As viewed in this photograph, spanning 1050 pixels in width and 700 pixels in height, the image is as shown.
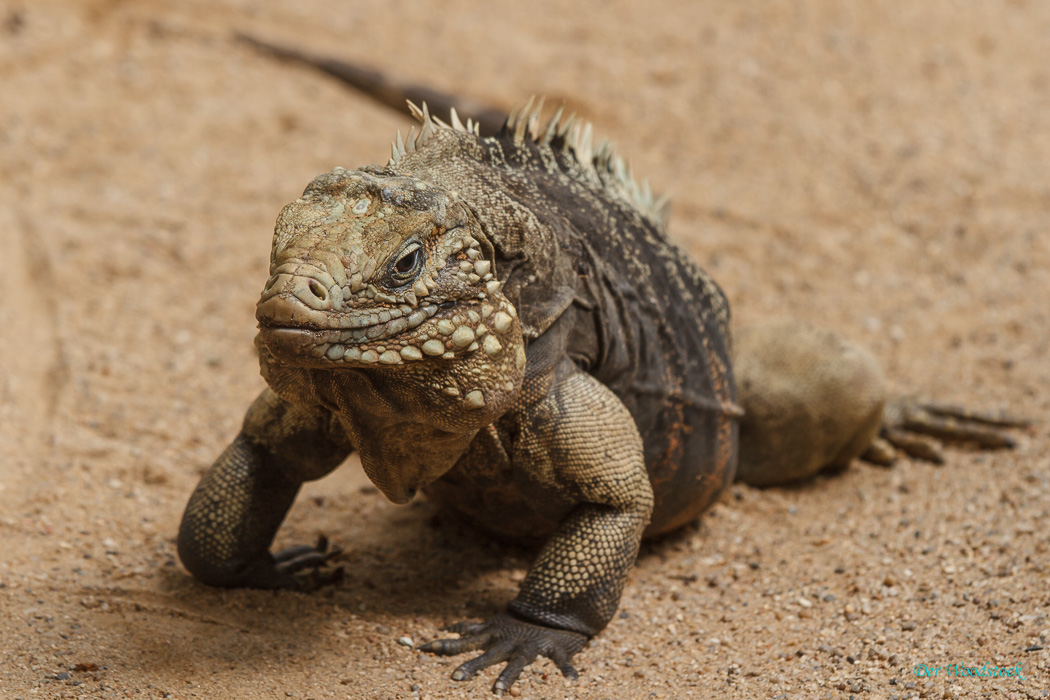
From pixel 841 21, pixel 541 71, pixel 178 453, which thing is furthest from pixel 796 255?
pixel 178 453

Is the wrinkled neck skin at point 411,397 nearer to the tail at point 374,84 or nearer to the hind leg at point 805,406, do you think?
the hind leg at point 805,406

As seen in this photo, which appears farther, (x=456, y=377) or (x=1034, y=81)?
(x=1034, y=81)

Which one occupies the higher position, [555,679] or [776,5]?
[776,5]

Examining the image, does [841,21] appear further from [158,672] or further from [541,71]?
[158,672]

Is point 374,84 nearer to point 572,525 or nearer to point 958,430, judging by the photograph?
point 958,430

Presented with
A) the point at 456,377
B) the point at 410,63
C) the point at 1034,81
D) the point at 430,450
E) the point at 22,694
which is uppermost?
the point at 1034,81

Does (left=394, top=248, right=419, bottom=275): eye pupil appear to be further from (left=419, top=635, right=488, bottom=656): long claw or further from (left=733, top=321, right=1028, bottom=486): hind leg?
(left=733, top=321, right=1028, bottom=486): hind leg

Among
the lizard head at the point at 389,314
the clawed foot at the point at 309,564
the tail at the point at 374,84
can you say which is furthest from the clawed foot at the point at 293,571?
the tail at the point at 374,84

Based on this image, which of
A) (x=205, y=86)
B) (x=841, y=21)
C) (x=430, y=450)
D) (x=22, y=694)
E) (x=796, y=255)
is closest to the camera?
(x=22, y=694)
